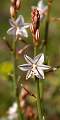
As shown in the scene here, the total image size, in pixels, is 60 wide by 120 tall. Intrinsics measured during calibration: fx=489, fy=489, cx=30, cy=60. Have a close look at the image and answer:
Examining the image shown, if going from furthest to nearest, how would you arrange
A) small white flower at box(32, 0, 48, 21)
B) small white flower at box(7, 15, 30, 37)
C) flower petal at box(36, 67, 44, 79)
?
small white flower at box(32, 0, 48, 21) < small white flower at box(7, 15, 30, 37) < flower petal at box(36, 67, 44, 79)

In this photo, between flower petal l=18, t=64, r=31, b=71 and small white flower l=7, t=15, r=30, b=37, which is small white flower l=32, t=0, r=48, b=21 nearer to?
small white flower l=7, t=15, r=30, b=37

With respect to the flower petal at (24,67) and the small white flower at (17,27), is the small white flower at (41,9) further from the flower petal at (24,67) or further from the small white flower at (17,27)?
the flower petal at (24,67)

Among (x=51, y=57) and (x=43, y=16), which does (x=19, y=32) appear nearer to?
(x=43, y=16)

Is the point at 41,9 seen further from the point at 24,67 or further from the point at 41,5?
the point at 24,67

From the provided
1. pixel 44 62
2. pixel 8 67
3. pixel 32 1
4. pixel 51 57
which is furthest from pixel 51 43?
pixel 44 62

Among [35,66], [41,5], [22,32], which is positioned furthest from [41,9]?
[35,66]

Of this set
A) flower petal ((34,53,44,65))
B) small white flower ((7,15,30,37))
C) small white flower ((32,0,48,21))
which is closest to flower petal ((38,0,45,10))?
small white flower ((32,0,48,21))

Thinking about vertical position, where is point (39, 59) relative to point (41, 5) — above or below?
below

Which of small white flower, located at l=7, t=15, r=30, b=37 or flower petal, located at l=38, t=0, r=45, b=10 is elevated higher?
flower petal, located at l=38, t=0, r=45, b=10

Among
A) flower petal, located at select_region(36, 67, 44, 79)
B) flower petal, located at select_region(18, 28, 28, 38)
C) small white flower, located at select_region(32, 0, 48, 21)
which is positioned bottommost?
flower petal, located at select_region(36, 67, 44, 79)
